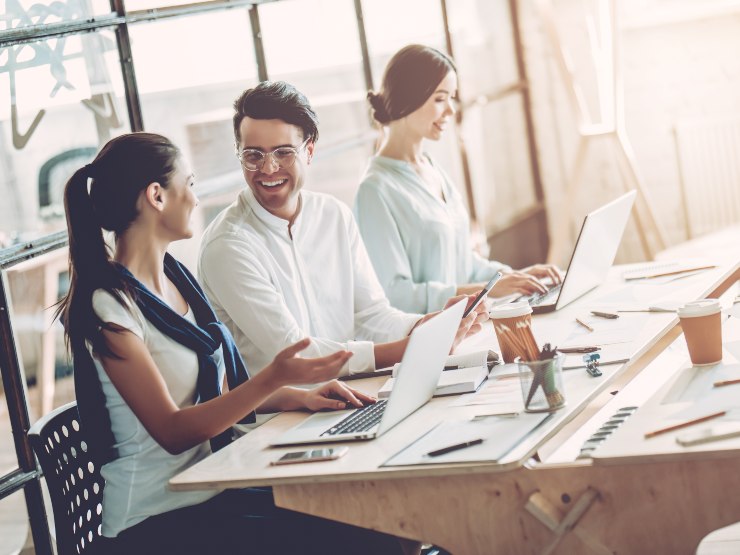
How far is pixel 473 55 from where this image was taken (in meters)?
5.21

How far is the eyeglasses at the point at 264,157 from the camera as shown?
2.30m

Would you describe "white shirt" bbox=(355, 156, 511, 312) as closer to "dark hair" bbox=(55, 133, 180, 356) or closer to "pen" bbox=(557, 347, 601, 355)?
"pen" bbox=(557, 347, 601, 355)

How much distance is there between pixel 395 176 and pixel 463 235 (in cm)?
35

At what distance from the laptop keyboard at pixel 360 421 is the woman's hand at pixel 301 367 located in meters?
0.10

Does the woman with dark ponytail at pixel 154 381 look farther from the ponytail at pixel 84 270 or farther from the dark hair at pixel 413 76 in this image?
the dark hair at pixel 413 76

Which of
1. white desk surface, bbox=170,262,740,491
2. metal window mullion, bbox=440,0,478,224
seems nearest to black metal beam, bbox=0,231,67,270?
white desk surface, bbox=170,262,740,491

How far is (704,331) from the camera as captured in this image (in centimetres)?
186

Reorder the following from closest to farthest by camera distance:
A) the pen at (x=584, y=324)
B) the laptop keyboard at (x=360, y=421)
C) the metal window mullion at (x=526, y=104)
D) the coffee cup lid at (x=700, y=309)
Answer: the laptop keyboard at (x=360, y=421) < the coffee cup lid at (x=700, y=309) < the pen at (x=584, y=324) < the metal window mullion at (x=526, y=104)

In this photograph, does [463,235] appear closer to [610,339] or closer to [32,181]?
[610,339]

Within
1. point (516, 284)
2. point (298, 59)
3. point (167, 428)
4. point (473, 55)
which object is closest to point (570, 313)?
point (516, 284)

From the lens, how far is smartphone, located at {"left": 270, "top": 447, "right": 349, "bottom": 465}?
5.35 ft

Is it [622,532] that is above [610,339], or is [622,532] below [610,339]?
below

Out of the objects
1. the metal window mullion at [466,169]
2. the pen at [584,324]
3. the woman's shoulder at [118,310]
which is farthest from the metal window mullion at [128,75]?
the metal window mullion at [466,169]

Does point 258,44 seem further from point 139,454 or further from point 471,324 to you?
point 139,454
